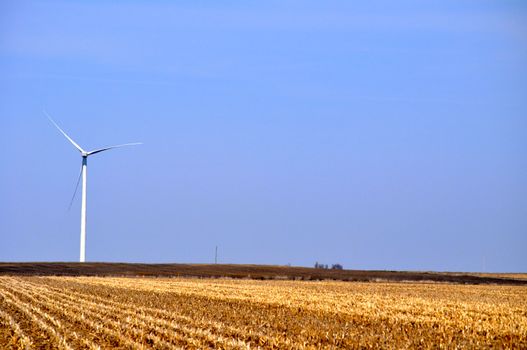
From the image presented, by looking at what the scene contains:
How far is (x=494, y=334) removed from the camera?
24.2 m

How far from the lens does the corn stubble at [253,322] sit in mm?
22156

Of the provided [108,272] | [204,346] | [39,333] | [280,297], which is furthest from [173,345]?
[108,272]

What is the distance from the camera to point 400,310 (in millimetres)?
31250

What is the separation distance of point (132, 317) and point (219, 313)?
11.5 ft

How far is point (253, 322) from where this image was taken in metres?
27.2

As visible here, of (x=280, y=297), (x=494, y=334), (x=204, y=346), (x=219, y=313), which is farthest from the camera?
(x=280, y=297)

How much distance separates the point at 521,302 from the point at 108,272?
50.5 m

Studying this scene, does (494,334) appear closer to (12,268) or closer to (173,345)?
(173,345)

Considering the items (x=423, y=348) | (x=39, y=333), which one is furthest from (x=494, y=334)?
(x=39, y=333)

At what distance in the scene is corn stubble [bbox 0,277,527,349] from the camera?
872 inches

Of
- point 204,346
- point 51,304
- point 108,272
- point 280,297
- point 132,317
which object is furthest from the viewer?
point 108,272

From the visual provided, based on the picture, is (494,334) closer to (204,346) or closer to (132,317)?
(204,346)

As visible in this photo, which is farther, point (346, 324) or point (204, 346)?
point (346, 324)

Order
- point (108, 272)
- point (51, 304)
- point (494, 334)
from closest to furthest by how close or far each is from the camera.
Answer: point (494, 334) < point (51, 304) < point (108, 272)
